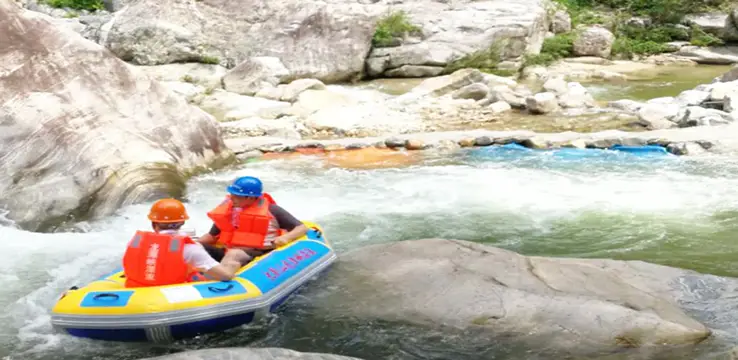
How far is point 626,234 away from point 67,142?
510 cm

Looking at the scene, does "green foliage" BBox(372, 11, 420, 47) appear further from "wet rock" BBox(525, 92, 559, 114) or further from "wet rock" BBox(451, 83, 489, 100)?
"wet rock" BBox(525, 92, 559, 114)

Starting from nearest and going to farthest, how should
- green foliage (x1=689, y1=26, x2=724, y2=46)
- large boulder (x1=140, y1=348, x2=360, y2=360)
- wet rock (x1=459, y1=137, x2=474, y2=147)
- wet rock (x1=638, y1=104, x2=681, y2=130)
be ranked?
large boulder (x1=140, y1=348, x2=360, y2=360)
wet rock (x1=459, y1=137, x2=474, y2=147)
wet rock (x1=638, y1=104, x2=681, y2=130)
green foliage (x1=689, y1=26, x2=724, y2=46)

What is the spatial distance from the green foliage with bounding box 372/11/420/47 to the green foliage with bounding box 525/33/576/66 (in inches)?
117

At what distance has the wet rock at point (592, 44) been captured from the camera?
19.9 m

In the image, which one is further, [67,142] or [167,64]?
[167,64]

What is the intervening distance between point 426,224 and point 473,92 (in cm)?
695

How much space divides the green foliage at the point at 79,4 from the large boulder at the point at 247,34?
379 cm

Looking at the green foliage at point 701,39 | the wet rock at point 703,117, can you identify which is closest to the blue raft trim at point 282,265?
the wet rock at point 703,117

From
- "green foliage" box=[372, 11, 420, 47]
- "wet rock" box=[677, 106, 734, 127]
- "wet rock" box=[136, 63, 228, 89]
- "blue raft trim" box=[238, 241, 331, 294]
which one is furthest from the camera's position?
"green foliage" box=[372, 11, 420, 47]

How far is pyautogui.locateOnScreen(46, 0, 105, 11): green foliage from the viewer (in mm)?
19219

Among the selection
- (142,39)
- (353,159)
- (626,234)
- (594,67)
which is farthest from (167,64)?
(626,234)

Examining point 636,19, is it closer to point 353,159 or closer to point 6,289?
point 353,159

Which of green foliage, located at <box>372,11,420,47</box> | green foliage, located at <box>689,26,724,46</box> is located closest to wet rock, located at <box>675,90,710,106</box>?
green foliage, located at <box>372,11,420,47</box>

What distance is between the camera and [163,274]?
4.22 metres
